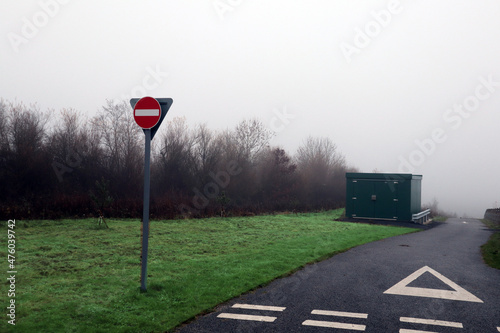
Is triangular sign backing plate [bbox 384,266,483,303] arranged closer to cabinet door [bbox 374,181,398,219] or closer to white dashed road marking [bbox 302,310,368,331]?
white dashed road marking [bbox 302,310,368,331]

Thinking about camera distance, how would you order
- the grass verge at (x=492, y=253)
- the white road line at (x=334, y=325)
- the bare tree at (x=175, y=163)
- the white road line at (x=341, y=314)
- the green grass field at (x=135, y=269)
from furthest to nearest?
the bare tree at (x=175, y=163) → the grass verge at (x=492, y=253) → the white road line at (x=341, y=314) → the green grass field at (x=135, y=269) → the white road line at (x=334, y=325)

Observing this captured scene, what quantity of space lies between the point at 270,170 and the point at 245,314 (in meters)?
34.6

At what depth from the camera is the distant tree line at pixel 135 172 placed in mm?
21741

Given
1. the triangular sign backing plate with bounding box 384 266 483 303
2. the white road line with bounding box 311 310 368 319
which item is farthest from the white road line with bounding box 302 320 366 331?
the triangular sign backing plate with bounding box 384 266 483 303

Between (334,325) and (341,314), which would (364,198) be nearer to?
(341,314)

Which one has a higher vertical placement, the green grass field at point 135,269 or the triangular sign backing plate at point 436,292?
the triangular sign backing plate at point 436,292

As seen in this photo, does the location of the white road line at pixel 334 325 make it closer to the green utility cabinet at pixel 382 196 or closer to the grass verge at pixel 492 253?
the grass verge at pixel 492 253

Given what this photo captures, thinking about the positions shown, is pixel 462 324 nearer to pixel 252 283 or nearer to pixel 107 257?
pixel 252 283

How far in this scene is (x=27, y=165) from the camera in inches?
1038

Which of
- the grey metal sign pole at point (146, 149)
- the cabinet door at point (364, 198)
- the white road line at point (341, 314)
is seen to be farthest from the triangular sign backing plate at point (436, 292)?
the cabinet door at point (364, 198)

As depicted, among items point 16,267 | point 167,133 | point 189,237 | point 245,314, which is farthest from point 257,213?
point 245,314

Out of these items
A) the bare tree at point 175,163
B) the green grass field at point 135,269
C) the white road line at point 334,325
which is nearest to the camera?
the white road line at point 334,325

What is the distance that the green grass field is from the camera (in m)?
5.42

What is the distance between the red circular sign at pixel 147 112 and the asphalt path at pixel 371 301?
308cm
